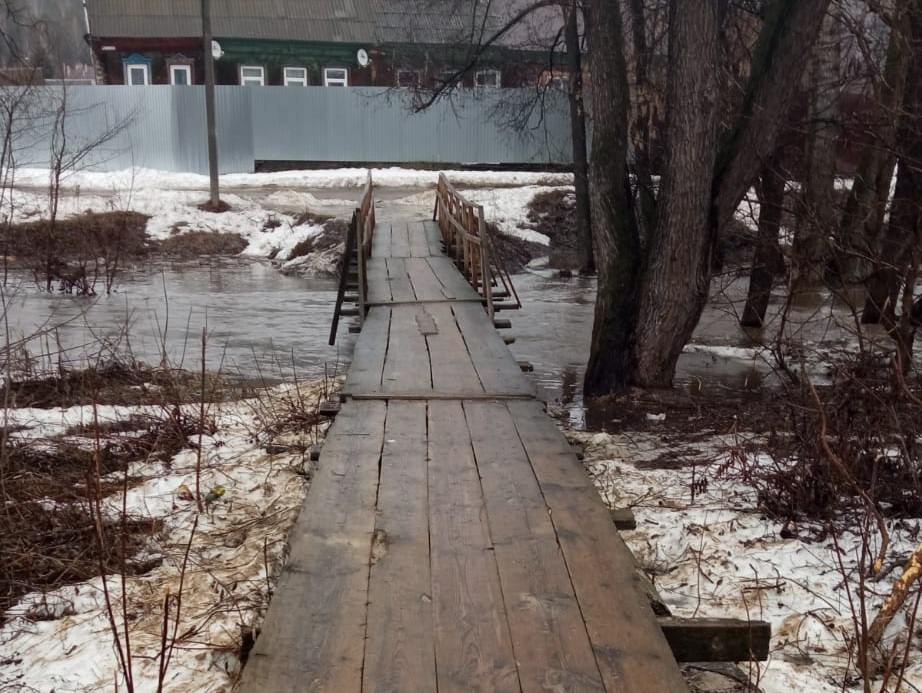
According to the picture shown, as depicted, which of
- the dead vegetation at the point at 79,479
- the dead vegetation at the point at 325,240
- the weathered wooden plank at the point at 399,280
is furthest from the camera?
the dead vegetation at the point at 325,240

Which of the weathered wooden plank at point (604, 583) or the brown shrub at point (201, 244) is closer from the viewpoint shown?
the weathered wooden plank at point (604, 583)

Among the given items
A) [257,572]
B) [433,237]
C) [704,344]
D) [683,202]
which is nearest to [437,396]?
[257,572]

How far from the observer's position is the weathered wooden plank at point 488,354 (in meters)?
5.81

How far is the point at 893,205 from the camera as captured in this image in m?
9.59

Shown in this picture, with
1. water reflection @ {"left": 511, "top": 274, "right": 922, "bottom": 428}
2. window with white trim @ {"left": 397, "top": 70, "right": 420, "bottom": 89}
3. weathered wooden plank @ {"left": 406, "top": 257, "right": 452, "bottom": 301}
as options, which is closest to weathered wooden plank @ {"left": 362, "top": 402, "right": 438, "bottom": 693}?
water reflection @ {"left": 511, "top": 274, "right": 922, "bottom": 428}

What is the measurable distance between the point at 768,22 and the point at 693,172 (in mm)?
1500

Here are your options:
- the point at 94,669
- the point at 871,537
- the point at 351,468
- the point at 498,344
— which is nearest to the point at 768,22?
the point at 498,344

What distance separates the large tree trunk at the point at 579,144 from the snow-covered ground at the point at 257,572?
10.6m

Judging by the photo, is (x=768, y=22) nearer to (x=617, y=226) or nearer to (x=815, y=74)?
(x=617, y=226)

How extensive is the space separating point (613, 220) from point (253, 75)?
85.3 ft

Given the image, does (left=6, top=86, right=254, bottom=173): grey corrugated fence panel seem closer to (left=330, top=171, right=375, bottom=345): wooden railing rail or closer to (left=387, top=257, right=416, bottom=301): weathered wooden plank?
(left=330, top=171, right=375, bottom=345): wooden railing rail

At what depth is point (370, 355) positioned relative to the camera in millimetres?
6715

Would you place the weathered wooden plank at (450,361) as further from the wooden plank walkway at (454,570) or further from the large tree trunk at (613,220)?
the large tree trunk at (613,220)

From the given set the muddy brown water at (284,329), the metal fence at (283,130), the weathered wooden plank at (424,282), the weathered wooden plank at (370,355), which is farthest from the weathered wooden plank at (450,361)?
the metal fence at (283,130)
